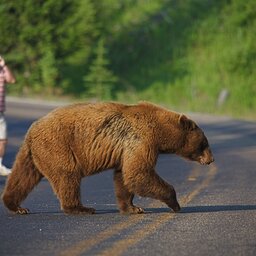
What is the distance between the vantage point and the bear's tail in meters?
10.6

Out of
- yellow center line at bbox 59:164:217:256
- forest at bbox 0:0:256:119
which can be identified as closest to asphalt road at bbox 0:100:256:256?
yellow center line at bbox 59:164:217:256

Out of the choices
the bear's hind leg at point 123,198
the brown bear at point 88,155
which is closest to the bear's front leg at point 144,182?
the brown bear at point 88,155

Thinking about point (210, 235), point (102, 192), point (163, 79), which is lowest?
point (163, 79)

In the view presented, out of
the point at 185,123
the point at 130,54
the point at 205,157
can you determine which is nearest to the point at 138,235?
the point at 185,123

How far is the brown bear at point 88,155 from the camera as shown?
10406 millimetres

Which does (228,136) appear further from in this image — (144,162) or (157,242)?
(157,242)

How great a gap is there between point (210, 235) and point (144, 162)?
200 centimetres

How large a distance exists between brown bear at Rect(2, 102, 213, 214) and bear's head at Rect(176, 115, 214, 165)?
51cm

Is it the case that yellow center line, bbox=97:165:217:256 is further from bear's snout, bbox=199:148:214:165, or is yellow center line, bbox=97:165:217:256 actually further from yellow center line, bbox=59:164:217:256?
bear's snout, bbox=199:148:214:165

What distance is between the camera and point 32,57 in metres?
35.7

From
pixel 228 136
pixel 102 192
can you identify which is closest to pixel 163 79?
pixel 228 136

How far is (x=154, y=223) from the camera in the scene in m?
9.63

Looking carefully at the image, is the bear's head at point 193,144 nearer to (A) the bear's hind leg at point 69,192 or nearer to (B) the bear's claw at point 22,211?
(A) the bear's hind leg at point 69,192

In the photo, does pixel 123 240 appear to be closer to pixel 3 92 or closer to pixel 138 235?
pixel 138 235
